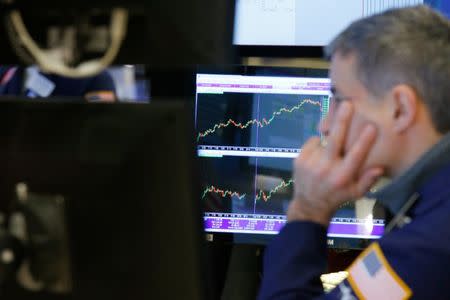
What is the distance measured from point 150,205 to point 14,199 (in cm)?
15

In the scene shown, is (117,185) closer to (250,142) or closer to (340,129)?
(340,129)

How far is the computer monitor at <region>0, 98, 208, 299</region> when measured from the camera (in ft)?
1.69

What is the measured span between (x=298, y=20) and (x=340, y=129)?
594 mm

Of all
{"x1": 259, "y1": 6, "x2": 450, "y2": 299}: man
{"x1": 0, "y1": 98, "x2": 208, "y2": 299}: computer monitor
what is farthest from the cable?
{"x1": 259, "y1": 6, "x2": 450, "y2": 299}: man

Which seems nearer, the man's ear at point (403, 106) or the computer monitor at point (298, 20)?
the man's ear at point (403, 106)

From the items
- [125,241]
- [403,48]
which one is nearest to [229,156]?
[403,48]

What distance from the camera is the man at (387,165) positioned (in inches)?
32.2

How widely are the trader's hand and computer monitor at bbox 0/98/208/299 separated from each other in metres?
0.47

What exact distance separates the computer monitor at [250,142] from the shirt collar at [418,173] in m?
0.55

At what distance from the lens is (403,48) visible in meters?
0.89

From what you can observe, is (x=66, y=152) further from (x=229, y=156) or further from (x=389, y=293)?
(x=229, y=156)

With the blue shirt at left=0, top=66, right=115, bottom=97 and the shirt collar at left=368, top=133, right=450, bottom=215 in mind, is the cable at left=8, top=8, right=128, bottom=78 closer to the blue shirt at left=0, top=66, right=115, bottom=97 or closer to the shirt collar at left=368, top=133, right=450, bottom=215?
the blue shirt at left=0, top=66, right=115, bottom=97

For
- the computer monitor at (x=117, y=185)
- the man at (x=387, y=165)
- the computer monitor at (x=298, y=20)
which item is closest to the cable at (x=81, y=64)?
the computer monitor at (x=117, y=185)

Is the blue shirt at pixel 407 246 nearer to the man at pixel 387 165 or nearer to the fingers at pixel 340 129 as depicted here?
the man at pixel 387 165
